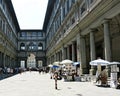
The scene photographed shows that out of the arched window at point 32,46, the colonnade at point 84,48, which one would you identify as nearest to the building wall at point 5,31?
the colonnade at point 84,48

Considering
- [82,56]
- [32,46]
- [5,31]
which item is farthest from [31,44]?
[82,56]

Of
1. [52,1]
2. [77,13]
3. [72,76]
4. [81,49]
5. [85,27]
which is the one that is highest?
[52,1]

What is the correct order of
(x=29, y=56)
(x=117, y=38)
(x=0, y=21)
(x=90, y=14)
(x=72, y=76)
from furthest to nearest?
(x=29, y=56)
(x=0, y=21)
(x=117, y=38)
(x=72, y=76)
(x=90, y=14)

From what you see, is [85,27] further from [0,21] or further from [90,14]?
[0,21]

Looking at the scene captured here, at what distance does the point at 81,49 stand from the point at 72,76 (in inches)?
218

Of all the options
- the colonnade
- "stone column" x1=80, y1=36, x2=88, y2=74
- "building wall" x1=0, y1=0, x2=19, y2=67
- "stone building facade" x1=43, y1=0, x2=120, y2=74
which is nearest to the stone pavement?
the colonnade

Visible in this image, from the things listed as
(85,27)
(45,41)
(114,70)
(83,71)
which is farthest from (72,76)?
(45,41)

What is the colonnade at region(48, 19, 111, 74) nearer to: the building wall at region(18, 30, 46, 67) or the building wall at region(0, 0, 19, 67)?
the building wall at region(0, 0, 19, 67)

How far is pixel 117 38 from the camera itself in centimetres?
3284

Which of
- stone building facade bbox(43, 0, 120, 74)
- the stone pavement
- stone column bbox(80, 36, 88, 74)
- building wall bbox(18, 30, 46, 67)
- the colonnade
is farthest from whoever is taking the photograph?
building wall bbox(18, 30, 46, 67)

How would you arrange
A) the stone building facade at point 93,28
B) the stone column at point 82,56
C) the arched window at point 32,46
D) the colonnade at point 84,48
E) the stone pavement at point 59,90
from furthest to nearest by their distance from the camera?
the arched window at point 32,46, the stone column at point 82,56, the colonnade at point 84,48, the stone building facade at point 93,28, the stone pavement at point 59,90

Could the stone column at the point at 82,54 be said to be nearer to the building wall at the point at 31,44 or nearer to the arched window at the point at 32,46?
the building wall at the point at 31,44

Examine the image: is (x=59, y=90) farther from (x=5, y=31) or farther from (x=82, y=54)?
(x=5, y=31)

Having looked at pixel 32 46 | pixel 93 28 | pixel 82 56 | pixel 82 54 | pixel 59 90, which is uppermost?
pixel 32 46
